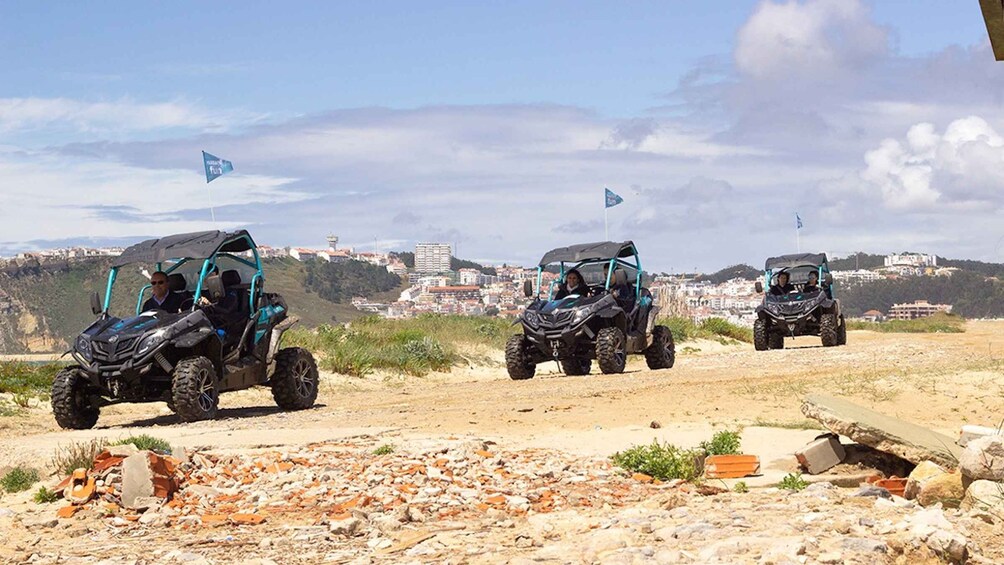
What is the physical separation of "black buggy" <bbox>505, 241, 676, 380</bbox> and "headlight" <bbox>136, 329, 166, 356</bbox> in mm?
8442

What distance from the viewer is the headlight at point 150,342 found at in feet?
51.5

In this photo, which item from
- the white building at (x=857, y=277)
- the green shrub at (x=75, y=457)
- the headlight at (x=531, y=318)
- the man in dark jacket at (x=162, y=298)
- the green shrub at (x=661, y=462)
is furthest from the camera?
the white building at (x=857, y=277)

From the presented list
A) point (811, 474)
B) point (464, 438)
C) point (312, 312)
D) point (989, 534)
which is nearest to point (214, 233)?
point (464, 438)

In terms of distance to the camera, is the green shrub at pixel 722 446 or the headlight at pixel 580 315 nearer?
the green shrub at pixel 722 446

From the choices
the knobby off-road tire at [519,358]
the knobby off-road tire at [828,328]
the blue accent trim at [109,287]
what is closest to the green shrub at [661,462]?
the blue accent trim at [109,287]

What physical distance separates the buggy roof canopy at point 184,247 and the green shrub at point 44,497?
20.7ft

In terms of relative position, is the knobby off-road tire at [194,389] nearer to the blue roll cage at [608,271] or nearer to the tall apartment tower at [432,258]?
the blue roll cage at [608,271]

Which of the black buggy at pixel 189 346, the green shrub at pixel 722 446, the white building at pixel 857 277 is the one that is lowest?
the green shrub at pixel 722 446

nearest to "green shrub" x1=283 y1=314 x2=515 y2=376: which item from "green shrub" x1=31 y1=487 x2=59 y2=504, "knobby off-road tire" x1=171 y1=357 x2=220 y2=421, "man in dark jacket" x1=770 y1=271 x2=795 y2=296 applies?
"man in dark jacket" x1=770 y1=271 x2=795 y2=296

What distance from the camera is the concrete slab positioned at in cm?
995

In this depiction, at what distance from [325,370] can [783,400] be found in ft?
36.3

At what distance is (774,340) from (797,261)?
2016 millimetres

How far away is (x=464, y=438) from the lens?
12508 mm

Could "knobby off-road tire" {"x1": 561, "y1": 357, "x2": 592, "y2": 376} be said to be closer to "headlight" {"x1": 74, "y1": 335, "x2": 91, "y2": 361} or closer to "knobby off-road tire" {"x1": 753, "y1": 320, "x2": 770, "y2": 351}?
"knobby off-road tire" {"x1": 753, "y1": 320, "x2": 770, "y2": 351}
